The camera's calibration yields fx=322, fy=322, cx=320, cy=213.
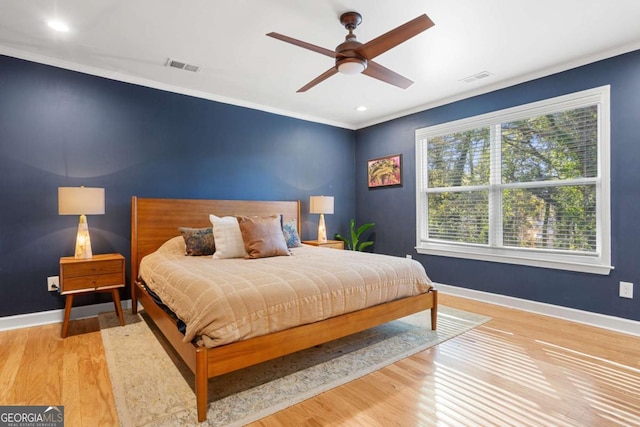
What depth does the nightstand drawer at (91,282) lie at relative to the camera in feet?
9.05

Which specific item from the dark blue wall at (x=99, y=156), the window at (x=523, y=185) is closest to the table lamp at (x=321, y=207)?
the dark blue wall at (x=99, y=156)

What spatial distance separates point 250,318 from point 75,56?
3086 millimetres

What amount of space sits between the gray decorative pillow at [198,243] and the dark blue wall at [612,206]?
2835 mm

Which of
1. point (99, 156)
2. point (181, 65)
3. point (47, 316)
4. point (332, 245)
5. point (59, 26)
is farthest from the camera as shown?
point (332, 245)

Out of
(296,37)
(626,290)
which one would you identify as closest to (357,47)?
(296,37)

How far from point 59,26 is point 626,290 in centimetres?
532

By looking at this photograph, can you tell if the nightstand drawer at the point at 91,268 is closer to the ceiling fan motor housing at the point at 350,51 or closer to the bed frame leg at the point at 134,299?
the bed frame leg at the point at 134,299

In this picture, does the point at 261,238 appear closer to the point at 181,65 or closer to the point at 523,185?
the point at 181,65

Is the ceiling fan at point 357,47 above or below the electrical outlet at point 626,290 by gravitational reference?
above

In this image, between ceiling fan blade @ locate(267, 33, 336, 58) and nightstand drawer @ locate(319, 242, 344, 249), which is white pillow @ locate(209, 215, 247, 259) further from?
ceiling fan blade @ locate(267, 33, 336, 58)

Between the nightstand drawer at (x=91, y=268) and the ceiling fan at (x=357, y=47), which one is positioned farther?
the nightstand drawer at (x=91, y=268)

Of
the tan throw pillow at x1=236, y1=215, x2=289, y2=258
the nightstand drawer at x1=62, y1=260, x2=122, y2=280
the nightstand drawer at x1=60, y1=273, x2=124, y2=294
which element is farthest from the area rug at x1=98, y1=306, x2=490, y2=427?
the tan throw pillow at x1=236, y1=215, x2=289, y2=258

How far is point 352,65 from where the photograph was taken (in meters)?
2.36

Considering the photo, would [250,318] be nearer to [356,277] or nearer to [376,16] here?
[356,277]
